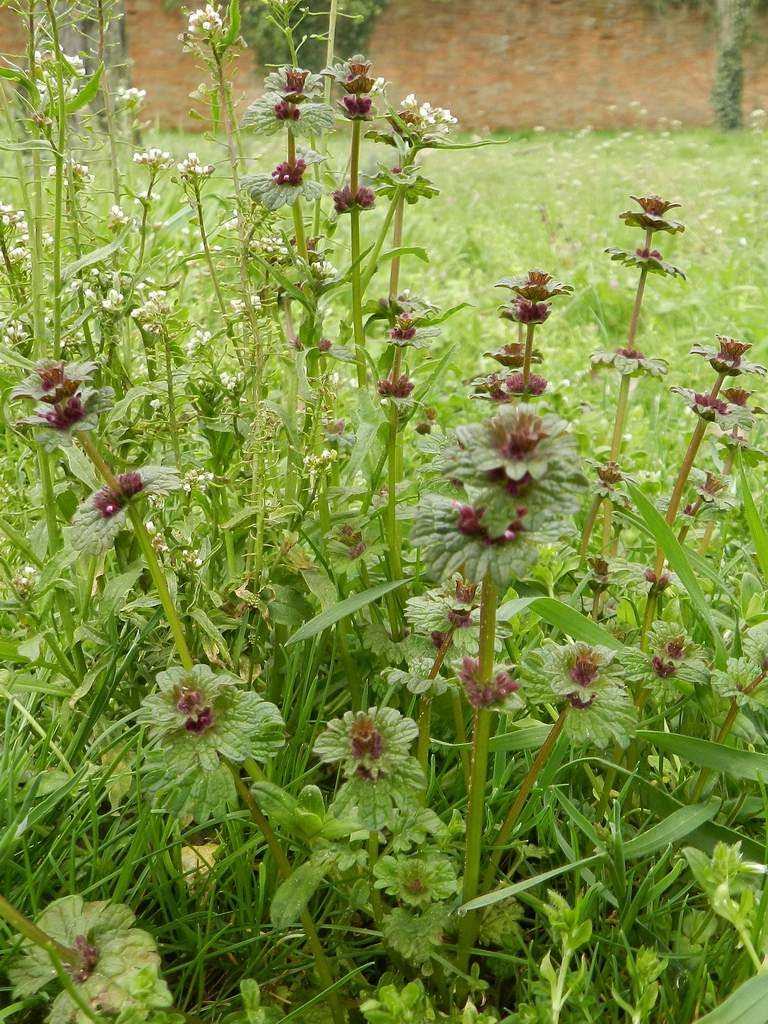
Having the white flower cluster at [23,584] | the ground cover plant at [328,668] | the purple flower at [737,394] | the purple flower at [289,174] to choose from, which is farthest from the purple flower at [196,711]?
the purple flower at [737,394]

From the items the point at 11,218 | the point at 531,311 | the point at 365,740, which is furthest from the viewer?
the point at 11,218

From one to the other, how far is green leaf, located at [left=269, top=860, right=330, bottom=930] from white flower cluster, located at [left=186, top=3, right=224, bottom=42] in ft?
3.33

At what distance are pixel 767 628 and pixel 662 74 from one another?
17.0 m

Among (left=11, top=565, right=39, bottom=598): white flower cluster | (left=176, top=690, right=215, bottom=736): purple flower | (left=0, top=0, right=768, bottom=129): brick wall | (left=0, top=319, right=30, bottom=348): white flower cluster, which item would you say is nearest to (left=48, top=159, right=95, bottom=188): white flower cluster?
(left=0, top=319, right=30, bottom=348): white flower cluster

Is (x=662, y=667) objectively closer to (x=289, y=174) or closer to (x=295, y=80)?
(x=289, y=174)

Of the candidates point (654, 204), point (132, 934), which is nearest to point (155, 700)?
point (132, 934)

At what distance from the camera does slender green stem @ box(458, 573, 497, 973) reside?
2.70 feet

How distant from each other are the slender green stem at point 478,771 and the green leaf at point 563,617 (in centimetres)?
22

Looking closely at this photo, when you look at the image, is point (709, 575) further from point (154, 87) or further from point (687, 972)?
point (154, 87)

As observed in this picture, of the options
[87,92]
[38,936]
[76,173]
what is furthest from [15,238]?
[38,936]

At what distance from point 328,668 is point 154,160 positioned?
816mm

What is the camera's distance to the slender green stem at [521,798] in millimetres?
940

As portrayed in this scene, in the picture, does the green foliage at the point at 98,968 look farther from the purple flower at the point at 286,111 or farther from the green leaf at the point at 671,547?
the purple flower at the point at 286,111

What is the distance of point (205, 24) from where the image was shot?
1.12 metres
